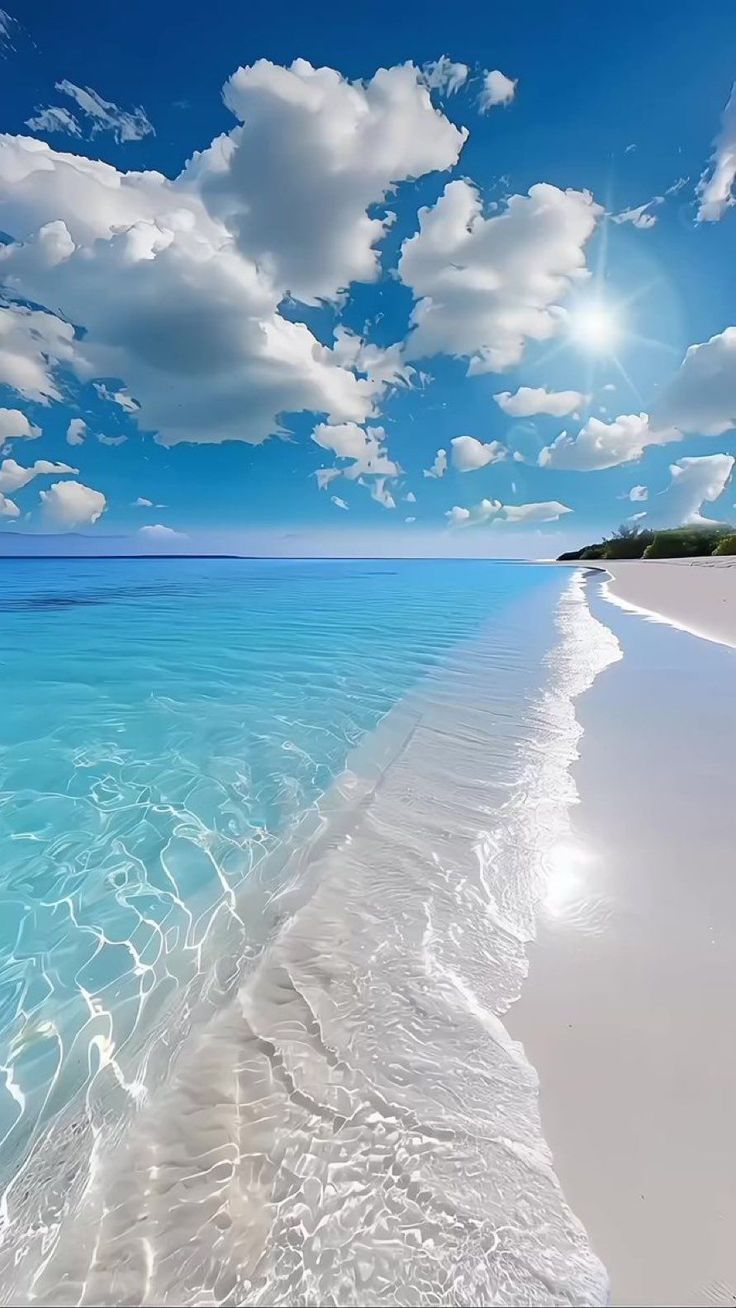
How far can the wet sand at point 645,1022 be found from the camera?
63.4 inches

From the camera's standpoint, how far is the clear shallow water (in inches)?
66.0

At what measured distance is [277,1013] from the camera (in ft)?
8.56

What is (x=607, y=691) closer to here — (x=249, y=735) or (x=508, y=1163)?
(x=249, y=735)

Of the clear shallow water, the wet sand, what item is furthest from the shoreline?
the wet sand

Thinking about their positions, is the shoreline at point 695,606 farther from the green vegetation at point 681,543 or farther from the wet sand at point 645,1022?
the green vegetation at point 681,543

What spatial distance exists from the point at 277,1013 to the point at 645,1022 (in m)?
1.80

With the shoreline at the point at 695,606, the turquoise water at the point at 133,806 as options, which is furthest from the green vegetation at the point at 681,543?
the turquoise water at the point at 133,806

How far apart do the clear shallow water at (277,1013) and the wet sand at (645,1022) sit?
146mm

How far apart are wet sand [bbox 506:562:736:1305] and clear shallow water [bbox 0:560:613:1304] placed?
146 millimetres

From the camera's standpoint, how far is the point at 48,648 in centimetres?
1360

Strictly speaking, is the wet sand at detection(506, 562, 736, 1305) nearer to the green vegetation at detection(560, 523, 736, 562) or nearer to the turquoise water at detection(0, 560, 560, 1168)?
the turquoise water at detection(0, 560, 560, 1168)

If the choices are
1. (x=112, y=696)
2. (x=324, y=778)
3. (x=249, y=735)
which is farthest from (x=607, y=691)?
(x=112, y=696)

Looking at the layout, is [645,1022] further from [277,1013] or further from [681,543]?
[681,543]

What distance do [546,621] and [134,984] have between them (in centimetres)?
1683
